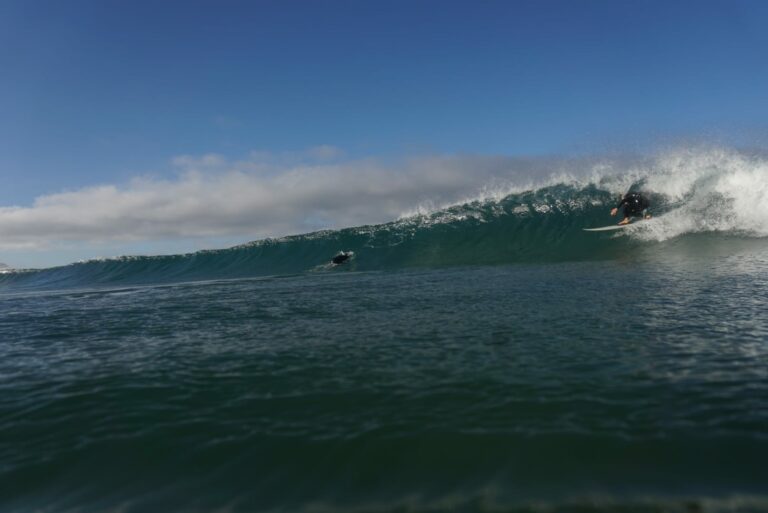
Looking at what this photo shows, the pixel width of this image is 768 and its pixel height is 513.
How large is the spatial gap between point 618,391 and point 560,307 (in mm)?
4889

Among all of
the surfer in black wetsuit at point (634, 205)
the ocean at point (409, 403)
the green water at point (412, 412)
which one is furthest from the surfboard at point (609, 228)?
the green water at point (412, 412)

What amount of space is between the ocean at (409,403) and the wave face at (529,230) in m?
11.2

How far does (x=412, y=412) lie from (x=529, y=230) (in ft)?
83.0

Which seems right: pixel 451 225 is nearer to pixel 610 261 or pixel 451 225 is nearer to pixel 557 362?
pixel 610 261

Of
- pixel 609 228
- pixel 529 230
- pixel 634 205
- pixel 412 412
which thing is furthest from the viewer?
pixel 529 230

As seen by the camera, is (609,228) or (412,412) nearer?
(412,412)

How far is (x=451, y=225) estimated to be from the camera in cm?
3256

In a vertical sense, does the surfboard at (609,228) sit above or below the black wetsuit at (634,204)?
below

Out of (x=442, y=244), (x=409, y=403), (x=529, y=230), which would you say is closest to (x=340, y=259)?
(x=442, y=244)

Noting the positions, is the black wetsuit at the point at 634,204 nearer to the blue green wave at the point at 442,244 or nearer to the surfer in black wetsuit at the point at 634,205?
the surfer in black wetsuit at the point at 634,205

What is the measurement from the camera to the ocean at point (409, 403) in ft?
12.0

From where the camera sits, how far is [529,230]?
2847 centimetres

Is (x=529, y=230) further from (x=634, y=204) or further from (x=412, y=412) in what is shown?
(x=412, y=412)

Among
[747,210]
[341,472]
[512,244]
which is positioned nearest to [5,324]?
[341,472]
